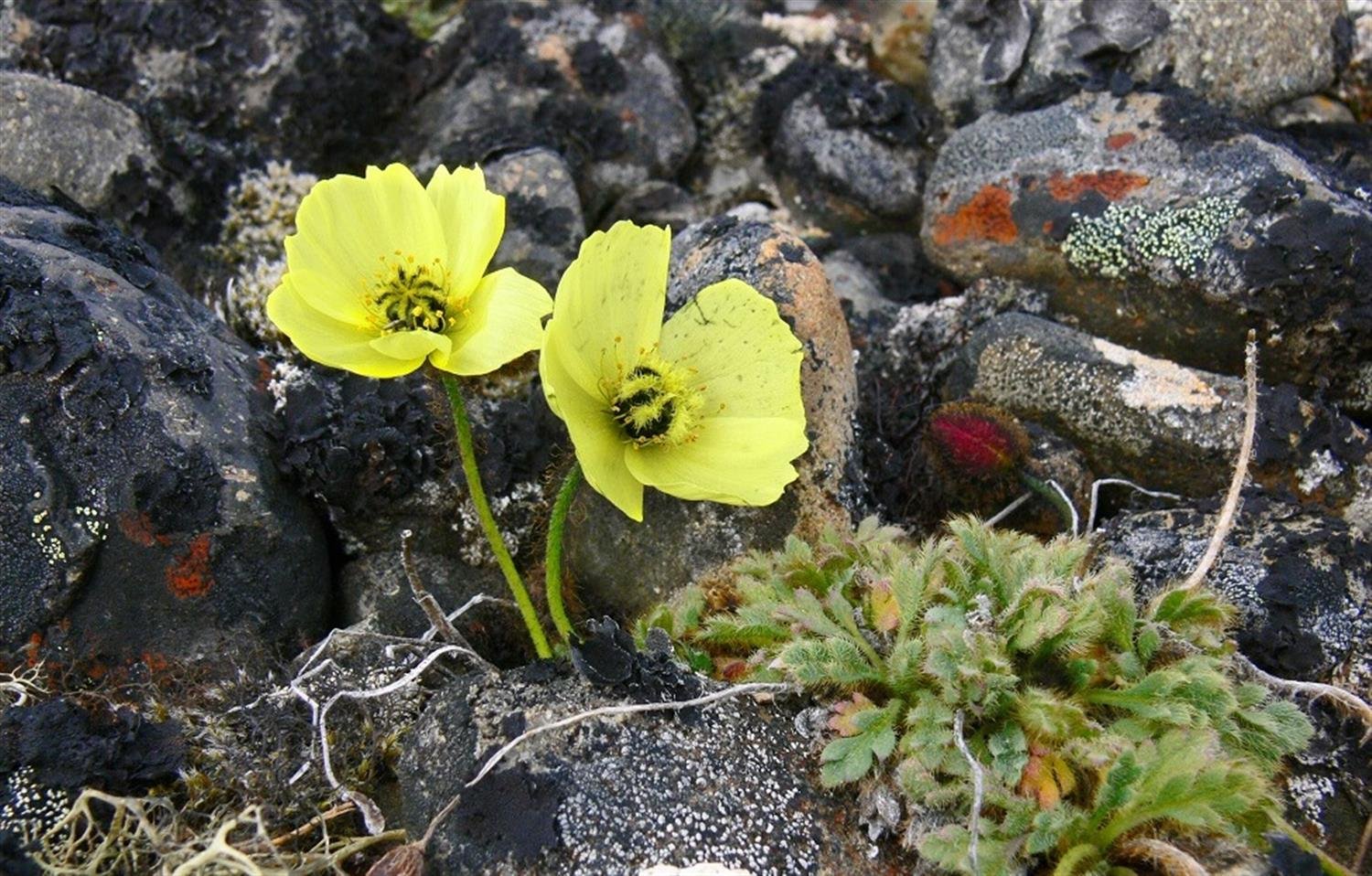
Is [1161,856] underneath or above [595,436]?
underneath

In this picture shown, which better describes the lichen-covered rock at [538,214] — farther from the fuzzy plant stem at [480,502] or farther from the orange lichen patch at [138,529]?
the orange lichen patch at [138,529]

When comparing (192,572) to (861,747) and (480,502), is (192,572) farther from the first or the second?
(861,747)

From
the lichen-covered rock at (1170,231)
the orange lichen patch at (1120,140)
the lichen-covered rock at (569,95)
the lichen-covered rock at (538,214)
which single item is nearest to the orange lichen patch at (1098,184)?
the lichen-covered rock at (1170,231)

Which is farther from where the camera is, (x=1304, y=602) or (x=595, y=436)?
(x=1304, y=602)

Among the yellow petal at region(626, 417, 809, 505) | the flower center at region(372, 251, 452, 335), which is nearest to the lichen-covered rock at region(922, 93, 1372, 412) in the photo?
the yellow petal at region(626, 417, 809, 505)

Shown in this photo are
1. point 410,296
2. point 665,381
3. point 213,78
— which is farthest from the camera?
point 213,78

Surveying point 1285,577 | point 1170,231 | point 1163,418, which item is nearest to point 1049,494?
point 1163,418

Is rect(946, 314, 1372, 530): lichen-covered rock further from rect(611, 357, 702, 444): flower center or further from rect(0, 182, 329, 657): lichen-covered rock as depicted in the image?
rect(0, 182, 329, 657): lichen-covered rock

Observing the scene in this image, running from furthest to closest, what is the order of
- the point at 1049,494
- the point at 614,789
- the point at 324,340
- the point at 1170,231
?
the point at 1170,231
the point at 1049,494
the point at 324,340
the point at 614,789
